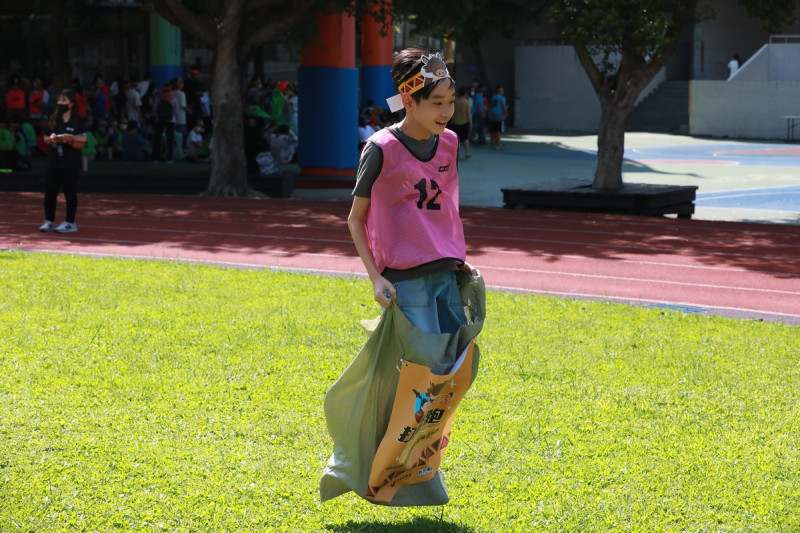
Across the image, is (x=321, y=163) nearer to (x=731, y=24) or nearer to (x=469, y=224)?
(x=469, y=224)

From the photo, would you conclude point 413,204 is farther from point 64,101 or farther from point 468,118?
point 468,118

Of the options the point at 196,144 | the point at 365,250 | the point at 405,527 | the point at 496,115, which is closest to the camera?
the point at 365,250

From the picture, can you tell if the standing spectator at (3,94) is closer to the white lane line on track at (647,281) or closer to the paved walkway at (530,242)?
the paved walkway at (530,242)

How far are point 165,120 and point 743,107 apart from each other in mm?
24313

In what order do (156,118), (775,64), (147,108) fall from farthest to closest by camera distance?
(775,64) < (147,108) < (156,118)

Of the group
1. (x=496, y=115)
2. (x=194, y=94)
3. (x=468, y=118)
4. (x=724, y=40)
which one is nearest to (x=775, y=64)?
(x=724, y=40)

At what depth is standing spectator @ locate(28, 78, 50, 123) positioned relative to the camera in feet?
92.8

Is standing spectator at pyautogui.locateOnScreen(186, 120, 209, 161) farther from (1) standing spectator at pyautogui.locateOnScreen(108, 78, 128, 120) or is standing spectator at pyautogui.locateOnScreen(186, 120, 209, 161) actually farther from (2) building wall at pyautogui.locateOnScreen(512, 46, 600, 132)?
(2) building wall at pyautogui.locateOnScreen(512, 46, 600, 132)

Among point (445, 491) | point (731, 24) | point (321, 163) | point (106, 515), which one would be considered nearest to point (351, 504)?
point (445, 491)

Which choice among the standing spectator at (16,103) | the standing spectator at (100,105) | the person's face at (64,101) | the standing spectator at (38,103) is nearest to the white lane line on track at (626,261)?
the person's face at (64,101)

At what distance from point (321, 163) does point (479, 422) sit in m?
18.2

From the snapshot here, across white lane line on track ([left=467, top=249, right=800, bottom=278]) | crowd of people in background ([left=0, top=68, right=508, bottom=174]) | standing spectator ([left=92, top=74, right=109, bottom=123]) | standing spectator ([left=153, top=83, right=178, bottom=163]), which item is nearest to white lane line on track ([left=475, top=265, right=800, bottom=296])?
white lane line on track ([left=467, top=249, right=800, bottom=278])

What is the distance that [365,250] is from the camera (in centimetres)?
480

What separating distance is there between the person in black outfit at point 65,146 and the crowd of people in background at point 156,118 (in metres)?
9.79
